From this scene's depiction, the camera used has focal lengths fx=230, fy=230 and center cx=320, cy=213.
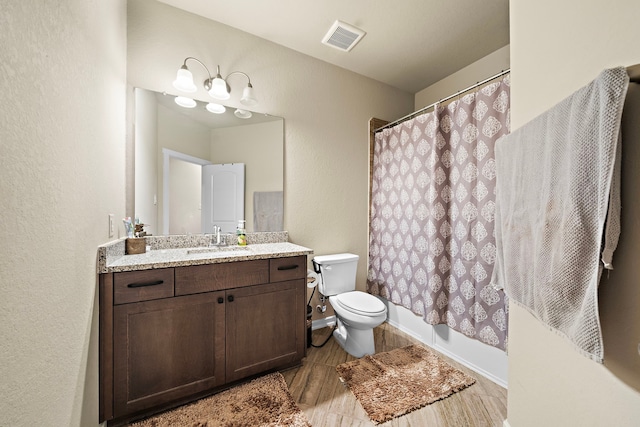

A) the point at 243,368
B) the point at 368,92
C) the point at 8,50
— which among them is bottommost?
the point at 243,368

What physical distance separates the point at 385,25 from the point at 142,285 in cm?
246

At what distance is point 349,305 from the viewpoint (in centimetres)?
183

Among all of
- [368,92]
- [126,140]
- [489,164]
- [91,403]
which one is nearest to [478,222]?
[489,164]

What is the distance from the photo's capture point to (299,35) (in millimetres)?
1957

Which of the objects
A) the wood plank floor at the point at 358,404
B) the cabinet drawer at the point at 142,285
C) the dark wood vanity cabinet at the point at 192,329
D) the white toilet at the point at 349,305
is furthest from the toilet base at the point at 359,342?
the cabinet drawer at the point at 142,285

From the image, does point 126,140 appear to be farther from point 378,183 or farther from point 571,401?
point 571,401

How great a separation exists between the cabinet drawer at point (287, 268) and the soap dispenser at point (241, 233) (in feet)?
1.55

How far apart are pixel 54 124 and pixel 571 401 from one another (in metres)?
1.94

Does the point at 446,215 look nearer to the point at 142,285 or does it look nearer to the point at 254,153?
the point at 254,153

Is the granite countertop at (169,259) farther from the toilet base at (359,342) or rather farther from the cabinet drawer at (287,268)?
the toilet base at (359,342)

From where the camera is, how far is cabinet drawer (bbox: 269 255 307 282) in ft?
5.11

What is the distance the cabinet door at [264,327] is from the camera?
1.43 m

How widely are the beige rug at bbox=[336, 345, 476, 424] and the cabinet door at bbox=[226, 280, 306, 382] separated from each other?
442 millimetres

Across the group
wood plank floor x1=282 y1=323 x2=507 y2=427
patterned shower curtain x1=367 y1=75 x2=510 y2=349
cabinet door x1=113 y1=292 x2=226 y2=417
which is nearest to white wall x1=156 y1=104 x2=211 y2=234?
cabinet door x1=113 y1=292 x2=226 y2=417
